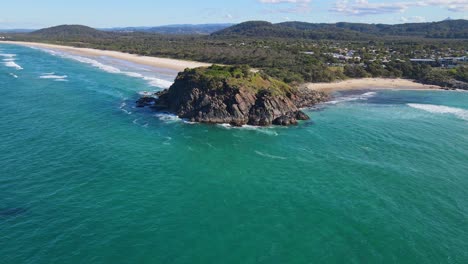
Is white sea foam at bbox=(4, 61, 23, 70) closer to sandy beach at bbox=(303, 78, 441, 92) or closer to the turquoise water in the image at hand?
the turquoise water

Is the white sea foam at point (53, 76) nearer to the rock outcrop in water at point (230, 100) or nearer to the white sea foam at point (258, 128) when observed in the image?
the rock outcrop in water at point (230, 100)

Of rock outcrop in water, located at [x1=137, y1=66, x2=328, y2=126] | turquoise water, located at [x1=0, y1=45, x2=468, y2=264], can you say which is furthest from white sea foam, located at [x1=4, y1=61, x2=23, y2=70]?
rock outcrop in water, located at [x1=137, y1=66, x2=328, y2=126]

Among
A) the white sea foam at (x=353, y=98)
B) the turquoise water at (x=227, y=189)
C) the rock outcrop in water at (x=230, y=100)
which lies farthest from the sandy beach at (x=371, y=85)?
the turquoise water at (x=227, y=189)

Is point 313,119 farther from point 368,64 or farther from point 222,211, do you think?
point 368,64

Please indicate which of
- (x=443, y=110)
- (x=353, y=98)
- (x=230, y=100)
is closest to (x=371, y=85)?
(x=353, y=98)

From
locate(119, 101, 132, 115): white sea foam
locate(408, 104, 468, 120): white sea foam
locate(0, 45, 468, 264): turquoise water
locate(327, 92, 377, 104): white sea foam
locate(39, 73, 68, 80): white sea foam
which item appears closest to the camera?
locate(0, 45, 468, 264): turquoise water

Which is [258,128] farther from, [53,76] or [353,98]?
[53,76]
